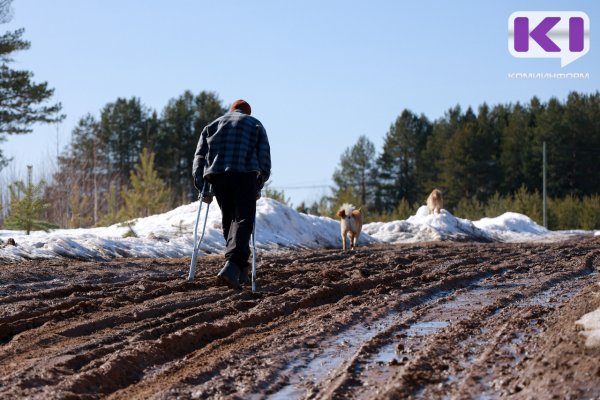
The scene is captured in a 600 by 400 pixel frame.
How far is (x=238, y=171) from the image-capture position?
372 inches

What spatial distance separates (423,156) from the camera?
226ft

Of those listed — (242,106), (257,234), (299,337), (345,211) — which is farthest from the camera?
(345,211)

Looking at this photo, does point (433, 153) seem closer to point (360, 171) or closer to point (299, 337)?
point (360, 171)

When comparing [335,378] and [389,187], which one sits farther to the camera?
[389,187]

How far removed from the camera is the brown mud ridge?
15.3 feet

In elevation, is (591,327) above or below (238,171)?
below

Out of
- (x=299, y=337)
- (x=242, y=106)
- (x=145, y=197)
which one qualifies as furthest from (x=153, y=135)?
(x=299, y=337)

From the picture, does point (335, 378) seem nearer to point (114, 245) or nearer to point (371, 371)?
point (371, 371)

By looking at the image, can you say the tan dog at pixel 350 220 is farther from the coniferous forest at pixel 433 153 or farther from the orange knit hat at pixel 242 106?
the coniferous forest at pixel 433 153

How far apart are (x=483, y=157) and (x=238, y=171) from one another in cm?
5718

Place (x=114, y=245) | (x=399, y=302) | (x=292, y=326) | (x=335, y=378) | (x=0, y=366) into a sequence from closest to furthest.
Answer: (x=335, y=378), (x=0, y=366), (x=292, y=326), (x=399, y=302), (x=114, y=245)

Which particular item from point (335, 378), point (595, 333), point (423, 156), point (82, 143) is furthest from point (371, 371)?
point (423, 156)

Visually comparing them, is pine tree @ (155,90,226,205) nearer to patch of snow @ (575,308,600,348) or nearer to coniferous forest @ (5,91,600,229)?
coniferous forest @ (5,91,600,229)

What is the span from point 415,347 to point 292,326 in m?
1.29
